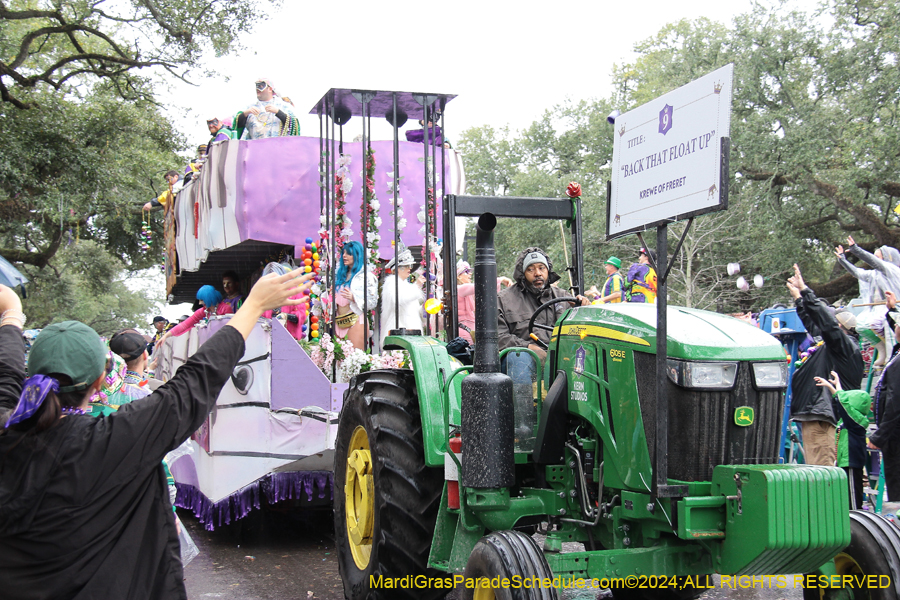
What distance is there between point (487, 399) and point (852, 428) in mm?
4532

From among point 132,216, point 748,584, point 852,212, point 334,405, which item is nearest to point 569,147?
point 852,212

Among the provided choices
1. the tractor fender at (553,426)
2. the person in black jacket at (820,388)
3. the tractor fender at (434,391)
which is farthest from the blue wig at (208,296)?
the tractor fender at (553,426)

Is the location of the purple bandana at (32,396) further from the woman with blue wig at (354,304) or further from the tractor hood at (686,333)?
the woman with blue wig at (354,304)

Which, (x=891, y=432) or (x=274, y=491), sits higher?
(x=891, y=432)

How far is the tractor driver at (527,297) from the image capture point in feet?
15.1

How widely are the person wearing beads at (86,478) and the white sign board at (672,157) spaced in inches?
59.0

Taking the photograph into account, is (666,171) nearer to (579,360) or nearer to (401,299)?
(579,360)

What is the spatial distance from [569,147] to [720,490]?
33.2 metres

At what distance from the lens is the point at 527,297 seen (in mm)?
4754

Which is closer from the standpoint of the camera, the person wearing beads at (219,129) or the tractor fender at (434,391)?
Result: the tractor fender at (434,391)

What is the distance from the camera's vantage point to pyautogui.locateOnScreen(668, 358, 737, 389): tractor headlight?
3.15 meters

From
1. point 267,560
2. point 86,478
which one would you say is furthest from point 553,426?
point 267,560

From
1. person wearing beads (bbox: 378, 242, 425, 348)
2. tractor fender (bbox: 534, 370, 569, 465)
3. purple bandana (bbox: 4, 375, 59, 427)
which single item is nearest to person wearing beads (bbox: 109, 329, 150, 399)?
person wearing beads (bbox: 378, 242, 425, 348)

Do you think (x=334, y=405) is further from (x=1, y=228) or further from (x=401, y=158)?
(x=1, y=228)
